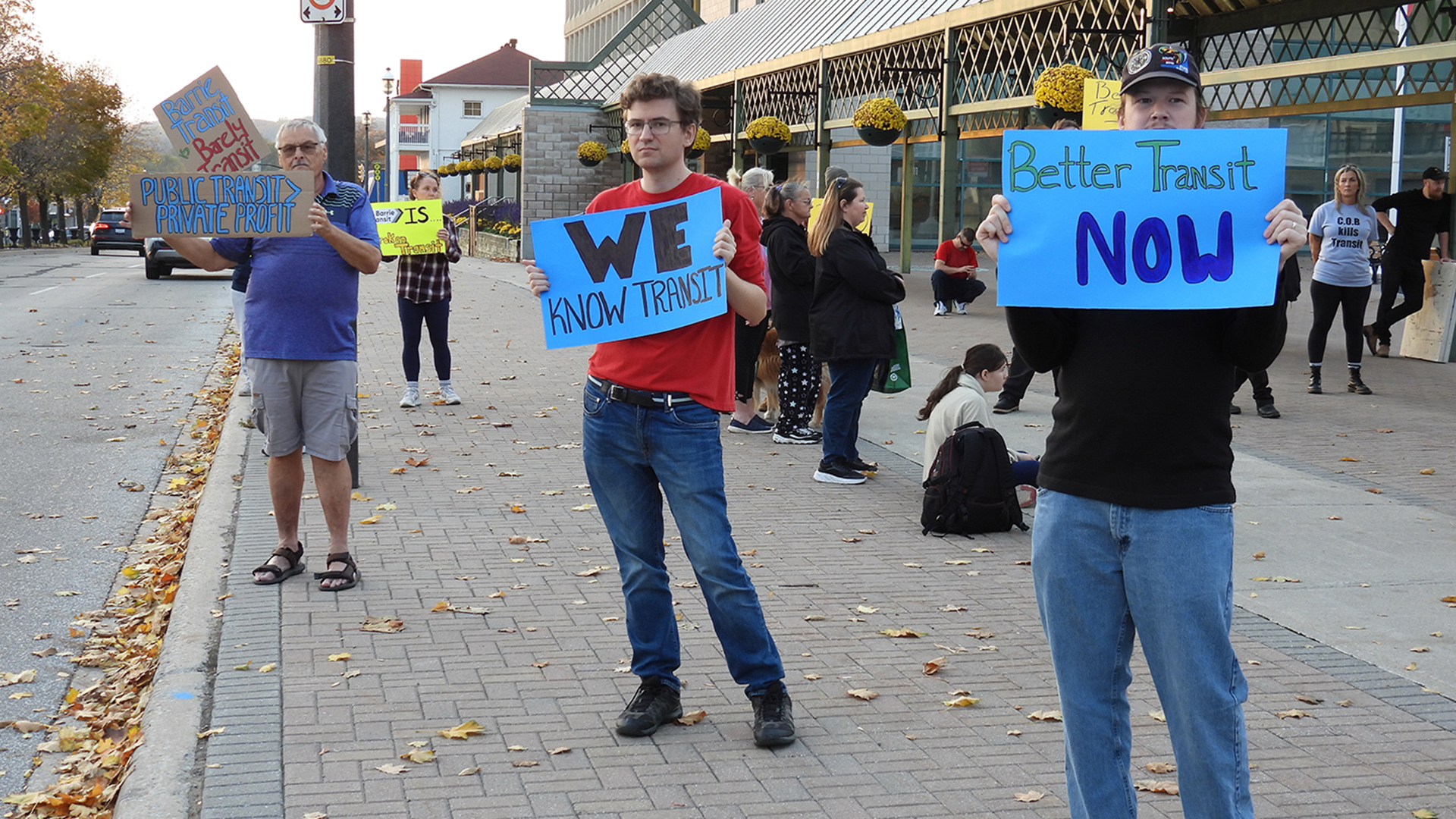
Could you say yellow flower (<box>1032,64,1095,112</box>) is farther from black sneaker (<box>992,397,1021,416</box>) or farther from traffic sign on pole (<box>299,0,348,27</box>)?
traffic sign on pole (<box>299,0,348,27</box>)

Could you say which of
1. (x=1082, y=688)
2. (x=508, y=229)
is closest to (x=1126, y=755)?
(x=1082, y=688)

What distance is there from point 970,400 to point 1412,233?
30.9 feet

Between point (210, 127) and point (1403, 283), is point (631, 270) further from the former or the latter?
point (1403, 283)

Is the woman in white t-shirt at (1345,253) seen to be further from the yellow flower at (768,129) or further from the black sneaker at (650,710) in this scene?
the yellow flower at (768,129)


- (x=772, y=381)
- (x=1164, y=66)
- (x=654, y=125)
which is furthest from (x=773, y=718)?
(x=772, y=381)

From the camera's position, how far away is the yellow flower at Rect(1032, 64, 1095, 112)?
14883mm

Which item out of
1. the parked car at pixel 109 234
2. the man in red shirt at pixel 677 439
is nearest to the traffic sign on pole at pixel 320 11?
the man in red shirt at pixel 677 439

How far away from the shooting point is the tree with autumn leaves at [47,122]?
4666 centimetres

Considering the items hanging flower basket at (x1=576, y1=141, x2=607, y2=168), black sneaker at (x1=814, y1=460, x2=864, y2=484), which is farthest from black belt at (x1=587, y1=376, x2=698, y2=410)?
hanging flower basket at (x1=576, y1=141, x2=607, y2=168)

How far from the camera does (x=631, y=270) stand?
4160mm

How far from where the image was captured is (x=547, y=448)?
31.8 feet

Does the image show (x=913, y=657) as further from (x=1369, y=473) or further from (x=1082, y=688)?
(x=1369, y=473)

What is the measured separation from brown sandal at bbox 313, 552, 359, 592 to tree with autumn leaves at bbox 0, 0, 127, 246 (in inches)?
1831

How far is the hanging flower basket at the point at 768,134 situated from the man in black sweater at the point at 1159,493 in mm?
23132
